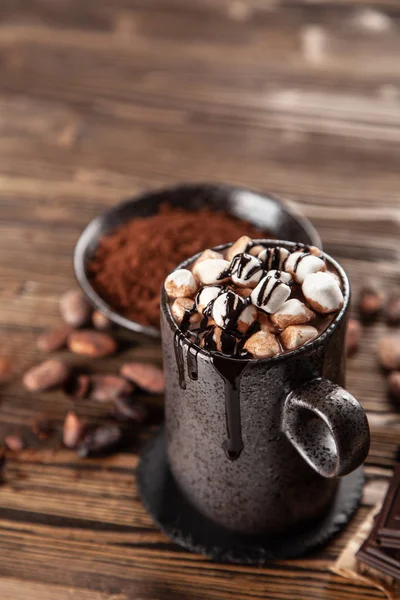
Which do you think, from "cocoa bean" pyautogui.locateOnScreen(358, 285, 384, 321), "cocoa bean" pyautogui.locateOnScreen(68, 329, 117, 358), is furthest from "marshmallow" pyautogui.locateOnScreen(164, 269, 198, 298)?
"cocoa bean" pyautogui.locateOnScreen(358, 285, 384, 321)

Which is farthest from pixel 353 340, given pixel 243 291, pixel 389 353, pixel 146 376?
pixel 243 291

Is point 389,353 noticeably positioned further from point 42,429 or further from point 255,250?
point 42,429

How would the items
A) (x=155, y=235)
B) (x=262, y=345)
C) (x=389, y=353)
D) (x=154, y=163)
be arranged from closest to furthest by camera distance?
(x=262, y=345) < (x=389, y=353) < (x=155, y=235) < (x=154, y=163)

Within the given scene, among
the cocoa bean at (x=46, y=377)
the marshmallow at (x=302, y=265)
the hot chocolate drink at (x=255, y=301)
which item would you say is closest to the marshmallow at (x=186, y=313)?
the hot chocolate drink at (x=255, y=301)

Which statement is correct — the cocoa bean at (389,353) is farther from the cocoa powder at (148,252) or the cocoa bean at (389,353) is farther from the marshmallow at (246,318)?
the marshmallow at (246,318)

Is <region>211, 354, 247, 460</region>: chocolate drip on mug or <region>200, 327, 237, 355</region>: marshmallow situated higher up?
<region>200, 327, 237, 355</region>: marshmallow

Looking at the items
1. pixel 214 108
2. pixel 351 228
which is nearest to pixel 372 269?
pixel 351 228

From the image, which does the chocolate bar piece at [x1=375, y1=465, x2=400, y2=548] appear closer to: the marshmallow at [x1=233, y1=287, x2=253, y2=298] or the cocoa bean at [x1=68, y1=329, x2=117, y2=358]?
the marshmallow at [x1=233, y1=287, x2=253, y2=298]
